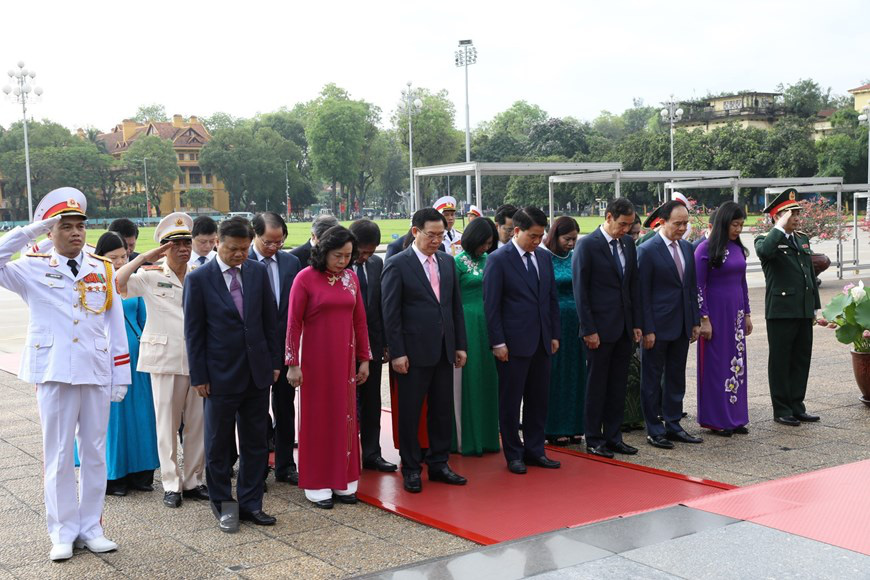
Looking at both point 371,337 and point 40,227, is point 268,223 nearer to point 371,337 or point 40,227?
point 371,337

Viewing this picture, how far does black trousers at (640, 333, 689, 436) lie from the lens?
6.85 meters

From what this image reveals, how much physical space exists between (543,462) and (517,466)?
23cm

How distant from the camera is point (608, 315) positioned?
6.51 metres

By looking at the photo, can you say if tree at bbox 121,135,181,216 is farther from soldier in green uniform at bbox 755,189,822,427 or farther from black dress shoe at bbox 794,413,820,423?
black dress shoe at bbox 794,413,820,423

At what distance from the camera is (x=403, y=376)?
19.4 ft

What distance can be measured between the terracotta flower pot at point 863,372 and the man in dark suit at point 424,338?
406cm

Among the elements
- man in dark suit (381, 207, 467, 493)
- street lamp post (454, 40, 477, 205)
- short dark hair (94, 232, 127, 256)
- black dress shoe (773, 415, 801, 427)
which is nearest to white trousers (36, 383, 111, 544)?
short dark hair (94, 232, 127, 256)

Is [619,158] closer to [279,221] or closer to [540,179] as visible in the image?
[540,179]

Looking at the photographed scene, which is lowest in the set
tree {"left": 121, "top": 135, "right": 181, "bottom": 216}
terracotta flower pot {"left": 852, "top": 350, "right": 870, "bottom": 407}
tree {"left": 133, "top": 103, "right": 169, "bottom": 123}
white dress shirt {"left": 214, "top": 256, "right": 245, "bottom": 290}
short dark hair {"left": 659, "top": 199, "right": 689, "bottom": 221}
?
terracotta flower pot {"left": 852, "top": 350, "right": 870, "bottom": 407}

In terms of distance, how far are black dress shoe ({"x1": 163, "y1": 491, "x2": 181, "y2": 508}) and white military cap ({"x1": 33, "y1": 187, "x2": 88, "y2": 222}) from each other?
1.90 metres

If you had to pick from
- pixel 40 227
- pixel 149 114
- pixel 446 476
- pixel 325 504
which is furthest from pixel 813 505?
pixel 149 114

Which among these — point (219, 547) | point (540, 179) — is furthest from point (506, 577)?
point (540, 179)

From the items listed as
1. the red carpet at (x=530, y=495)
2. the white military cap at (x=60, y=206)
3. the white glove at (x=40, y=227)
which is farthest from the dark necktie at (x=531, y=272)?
the white glove at (x=40, y=227)

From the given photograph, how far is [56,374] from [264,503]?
1618 millimetres
